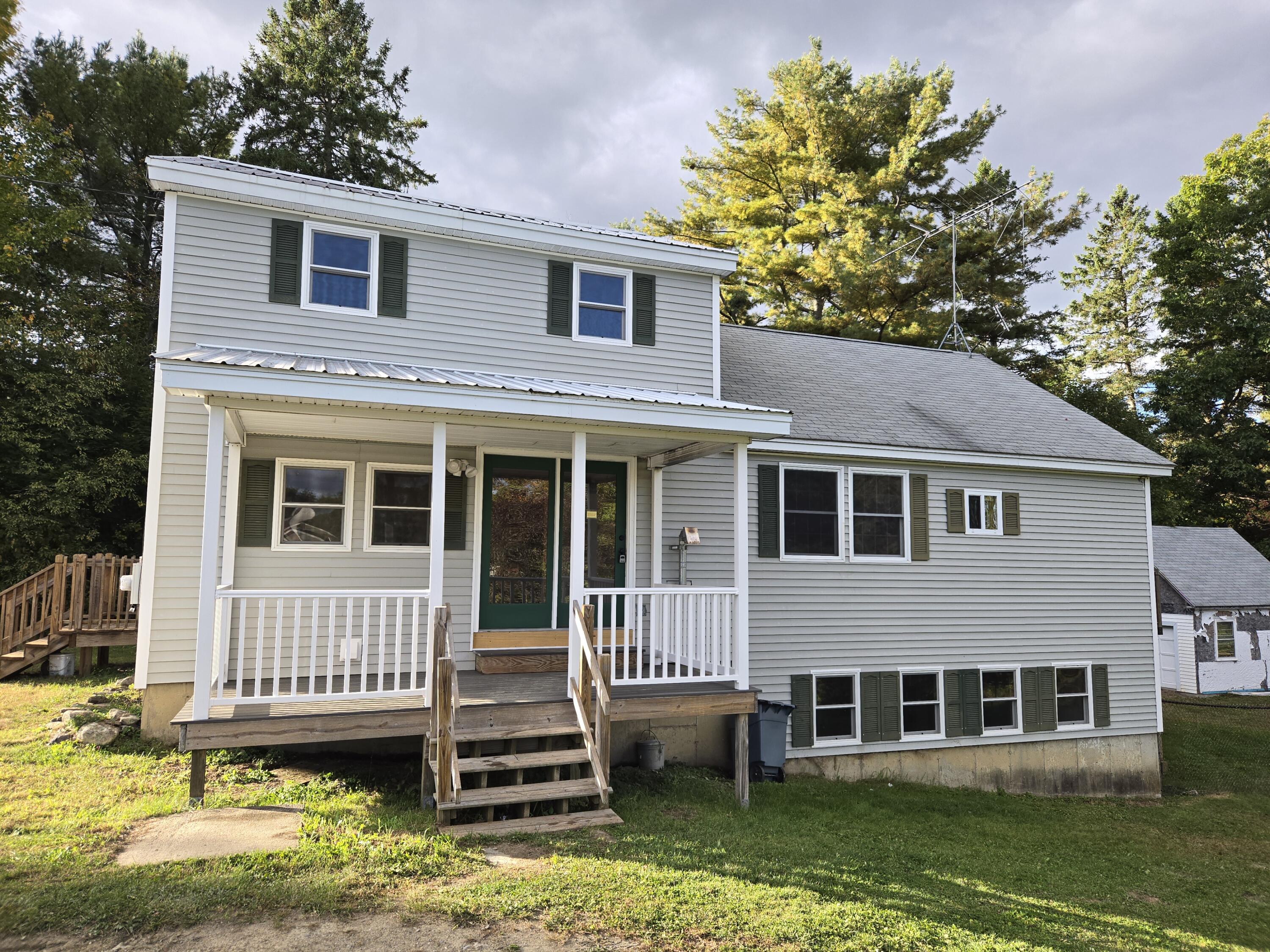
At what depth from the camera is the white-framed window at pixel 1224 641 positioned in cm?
2048

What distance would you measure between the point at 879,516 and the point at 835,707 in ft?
8.84

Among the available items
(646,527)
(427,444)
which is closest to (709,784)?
(646,527)

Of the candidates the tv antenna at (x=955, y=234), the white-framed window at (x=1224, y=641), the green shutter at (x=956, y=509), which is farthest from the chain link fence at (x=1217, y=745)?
the tv antenna at (x=955, y=234)

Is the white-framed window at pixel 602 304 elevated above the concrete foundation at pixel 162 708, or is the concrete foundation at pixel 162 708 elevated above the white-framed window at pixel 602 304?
the white-framed window at pixel 602 304

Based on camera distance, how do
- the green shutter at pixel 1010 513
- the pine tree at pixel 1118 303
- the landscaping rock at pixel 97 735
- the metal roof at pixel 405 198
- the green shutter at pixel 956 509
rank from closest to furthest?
the landscaping rock at pixel 97 735
the metal roof at pixel 405 198
the green shutter at pixel 956 509
the green shutter at pixel 1010 513
the pine tree at pixel 1118 303

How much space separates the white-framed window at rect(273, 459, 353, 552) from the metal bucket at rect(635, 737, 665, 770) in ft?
12.8

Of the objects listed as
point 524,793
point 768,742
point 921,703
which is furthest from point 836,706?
point 524,793

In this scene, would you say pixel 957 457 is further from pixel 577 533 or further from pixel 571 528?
pixel 577 533

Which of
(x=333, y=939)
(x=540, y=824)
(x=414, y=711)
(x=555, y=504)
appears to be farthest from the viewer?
(x=555, y=504)

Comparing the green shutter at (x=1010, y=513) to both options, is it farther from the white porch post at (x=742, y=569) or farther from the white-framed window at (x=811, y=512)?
the white porch post at (x=742, y=569)

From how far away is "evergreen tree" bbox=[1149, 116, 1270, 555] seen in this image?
26828 mm

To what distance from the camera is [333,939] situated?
3951 mm

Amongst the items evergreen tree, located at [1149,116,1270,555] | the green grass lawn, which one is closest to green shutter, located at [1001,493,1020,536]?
the green grass lawn

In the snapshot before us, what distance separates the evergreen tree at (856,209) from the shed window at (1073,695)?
1149cm
